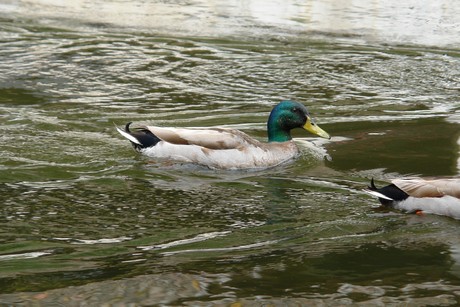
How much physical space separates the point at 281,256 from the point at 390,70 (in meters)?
8.26

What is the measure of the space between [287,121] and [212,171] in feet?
3.92

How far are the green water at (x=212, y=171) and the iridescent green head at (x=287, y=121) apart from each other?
32cm

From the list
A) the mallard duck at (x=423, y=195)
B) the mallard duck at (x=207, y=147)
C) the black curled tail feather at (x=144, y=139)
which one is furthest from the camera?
the black curled tail feather at (x=144, y=139)

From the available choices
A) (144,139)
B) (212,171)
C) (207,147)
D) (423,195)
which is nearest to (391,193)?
(423,195)

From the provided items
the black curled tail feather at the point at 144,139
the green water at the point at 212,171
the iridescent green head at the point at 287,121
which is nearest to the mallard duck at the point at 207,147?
the black curled tail feather at the point at 144,139

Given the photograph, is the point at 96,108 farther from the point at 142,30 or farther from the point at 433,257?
the point at 433,257

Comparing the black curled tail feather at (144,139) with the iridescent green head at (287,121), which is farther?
the iridescent green head at (287,121)

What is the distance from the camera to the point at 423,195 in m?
8.65

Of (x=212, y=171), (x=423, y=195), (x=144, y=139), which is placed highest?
(x=144, y=139)

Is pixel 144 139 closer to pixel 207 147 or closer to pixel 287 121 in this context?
pixel 207 147

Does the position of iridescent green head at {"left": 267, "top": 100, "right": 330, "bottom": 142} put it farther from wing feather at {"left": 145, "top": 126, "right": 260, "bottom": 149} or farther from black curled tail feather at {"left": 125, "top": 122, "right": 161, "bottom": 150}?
black curled tail feather at {"left": 125, "top": 122, "right": 161, "bottom": 150}

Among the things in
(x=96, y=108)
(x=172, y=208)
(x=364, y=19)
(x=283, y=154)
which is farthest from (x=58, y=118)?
(x=364, y=19)

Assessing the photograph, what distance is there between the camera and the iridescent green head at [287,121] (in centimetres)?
1108

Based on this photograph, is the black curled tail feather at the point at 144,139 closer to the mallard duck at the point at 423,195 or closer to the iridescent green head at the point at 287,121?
the iridescent green head at the point at 287,121
